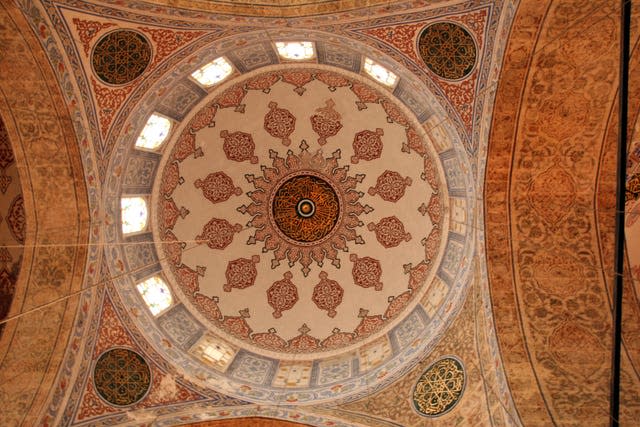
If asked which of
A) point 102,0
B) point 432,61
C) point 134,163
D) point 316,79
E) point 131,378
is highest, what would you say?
point 316,79

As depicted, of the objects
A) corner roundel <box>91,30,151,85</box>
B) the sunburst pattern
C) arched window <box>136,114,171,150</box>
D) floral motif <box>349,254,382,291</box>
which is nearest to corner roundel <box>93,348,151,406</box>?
arched window <box>136,114,171,150</box>

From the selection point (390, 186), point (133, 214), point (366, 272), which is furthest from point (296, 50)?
point (366, 272)

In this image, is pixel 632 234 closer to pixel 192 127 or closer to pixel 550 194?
pixel 550 194

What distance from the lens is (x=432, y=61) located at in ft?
25.6

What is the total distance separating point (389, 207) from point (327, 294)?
2071mm

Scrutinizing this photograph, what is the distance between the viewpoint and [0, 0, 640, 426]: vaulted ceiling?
7.42m

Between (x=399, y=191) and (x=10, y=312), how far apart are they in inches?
266

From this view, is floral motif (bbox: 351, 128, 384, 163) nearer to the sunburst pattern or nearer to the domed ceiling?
the domed ceiling

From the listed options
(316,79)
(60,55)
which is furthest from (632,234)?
(60,55)

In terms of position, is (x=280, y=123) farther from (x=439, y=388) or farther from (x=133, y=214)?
(x=439, y=388)

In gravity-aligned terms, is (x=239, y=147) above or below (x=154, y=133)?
above

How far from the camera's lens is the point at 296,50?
915 cm

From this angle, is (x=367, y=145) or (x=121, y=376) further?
(x=367, y=145)

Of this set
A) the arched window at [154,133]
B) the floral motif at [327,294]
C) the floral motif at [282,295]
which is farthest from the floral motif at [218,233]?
the arched window at [154,133]
